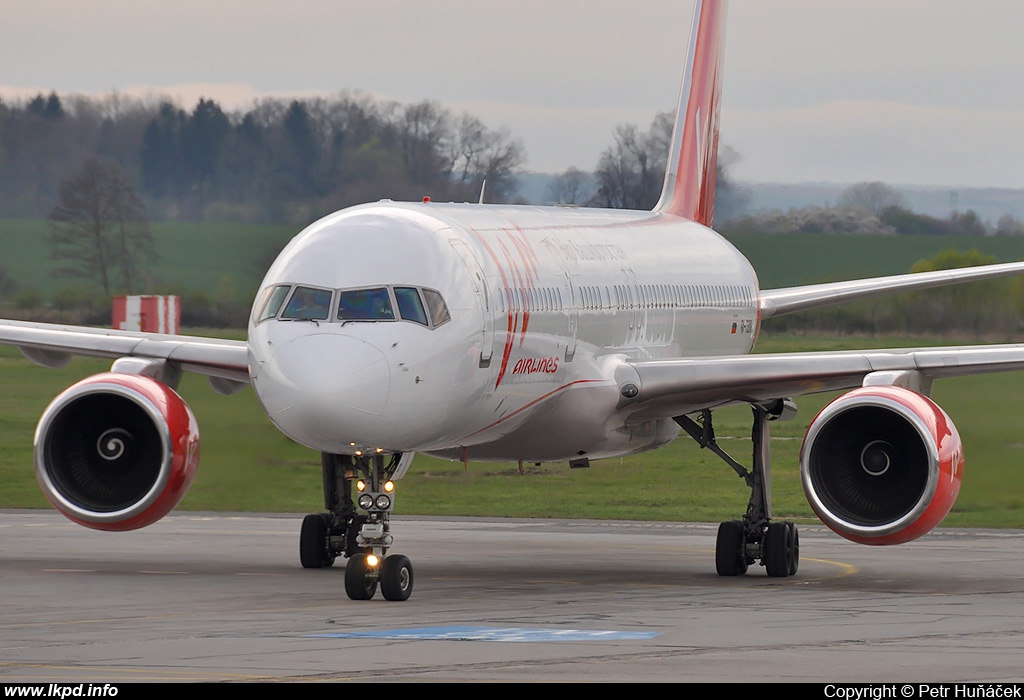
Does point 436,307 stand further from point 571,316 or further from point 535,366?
point 571,316

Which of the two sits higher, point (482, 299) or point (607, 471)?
point (482, 299)

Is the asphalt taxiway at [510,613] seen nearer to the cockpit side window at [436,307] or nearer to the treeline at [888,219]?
the cockpit side window at [436,307]

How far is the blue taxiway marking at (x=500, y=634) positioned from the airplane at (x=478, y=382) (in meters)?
2.05

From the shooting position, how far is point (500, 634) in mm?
14094

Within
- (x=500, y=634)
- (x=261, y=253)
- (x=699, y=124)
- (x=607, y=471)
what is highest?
(x=699, y=124)

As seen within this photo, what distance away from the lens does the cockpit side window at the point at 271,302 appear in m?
16.3

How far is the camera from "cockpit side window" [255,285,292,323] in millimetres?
16266

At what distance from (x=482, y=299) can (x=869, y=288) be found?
9.11 m

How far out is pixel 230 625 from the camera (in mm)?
14781

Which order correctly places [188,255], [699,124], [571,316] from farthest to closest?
1. [188,255]
2. [699,124]
3. [571,316]

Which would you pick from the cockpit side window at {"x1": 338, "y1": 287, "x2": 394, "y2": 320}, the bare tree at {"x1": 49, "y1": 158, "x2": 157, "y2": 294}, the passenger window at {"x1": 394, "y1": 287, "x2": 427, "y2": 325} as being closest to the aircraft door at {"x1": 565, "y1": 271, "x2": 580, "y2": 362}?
the passenger window at {"x1": 394, "y1": 287, "x2": 427, "y2": 325}

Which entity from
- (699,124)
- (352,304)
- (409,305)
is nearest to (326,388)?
(352,304)

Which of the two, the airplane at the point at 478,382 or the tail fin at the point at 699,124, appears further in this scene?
the tail fin at the point at 699,124

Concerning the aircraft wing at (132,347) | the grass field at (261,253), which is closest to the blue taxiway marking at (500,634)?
the aircraft wing at (132,347)
